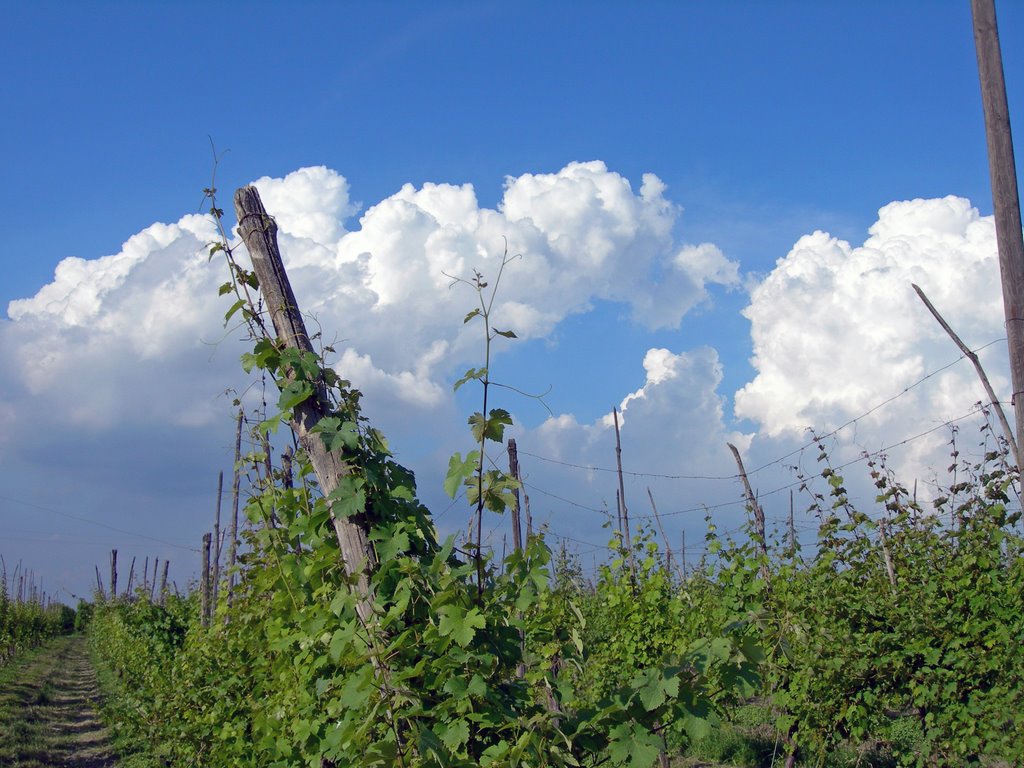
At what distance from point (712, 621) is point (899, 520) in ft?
6.85

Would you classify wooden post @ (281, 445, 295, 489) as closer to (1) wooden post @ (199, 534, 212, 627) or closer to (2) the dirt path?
(2) the dirt path

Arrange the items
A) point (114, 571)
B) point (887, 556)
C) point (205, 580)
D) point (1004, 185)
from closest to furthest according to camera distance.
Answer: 1. point (1004, 185)
2. point (887, 556)
3. point (205, 580)
4. point (114, 571)

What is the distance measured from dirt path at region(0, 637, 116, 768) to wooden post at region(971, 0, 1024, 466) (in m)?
10.1

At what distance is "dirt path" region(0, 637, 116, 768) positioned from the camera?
33.4 ft

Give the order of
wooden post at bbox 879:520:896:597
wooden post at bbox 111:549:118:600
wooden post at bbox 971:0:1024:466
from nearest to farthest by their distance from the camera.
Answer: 1. wooden post at bbox 971:0:1024:466
2. wooden post at bbox 879:520:896:597
3. wooden post at bbox 111:549:118:600

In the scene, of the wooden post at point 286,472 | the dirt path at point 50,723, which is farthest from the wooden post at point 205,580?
the wooden post at point 286,472

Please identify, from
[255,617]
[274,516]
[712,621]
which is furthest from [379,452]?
[712,621]

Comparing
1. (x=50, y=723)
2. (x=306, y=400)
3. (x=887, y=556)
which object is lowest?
(x=50, y=723)

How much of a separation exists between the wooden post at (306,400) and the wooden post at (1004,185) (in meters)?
3.12

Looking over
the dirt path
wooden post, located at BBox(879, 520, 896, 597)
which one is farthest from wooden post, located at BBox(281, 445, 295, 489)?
the dirt path

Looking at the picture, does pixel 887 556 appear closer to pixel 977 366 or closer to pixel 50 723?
pixel 977 366

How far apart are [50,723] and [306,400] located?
1325cm

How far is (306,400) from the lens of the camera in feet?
9.89

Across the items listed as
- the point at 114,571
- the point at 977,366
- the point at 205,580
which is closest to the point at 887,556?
the point at 977,366
